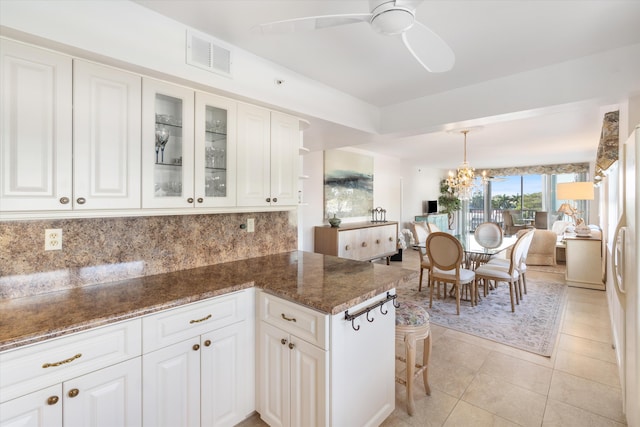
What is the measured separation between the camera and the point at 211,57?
1899 millimetres

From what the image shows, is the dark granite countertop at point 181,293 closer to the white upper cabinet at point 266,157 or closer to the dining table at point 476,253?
the white upper cabinet at point 266,157

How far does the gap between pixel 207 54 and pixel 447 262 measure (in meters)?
3.30

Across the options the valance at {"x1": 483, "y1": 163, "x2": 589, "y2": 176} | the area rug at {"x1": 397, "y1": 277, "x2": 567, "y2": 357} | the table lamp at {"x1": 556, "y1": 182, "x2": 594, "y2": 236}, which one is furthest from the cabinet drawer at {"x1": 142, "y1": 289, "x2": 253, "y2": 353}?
the valance at {"x1": 483, "y1": 163, "x2": 589, "y2": 176}

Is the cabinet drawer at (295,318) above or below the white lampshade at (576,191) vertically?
below

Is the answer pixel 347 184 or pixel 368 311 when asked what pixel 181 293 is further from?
pixel 347 184

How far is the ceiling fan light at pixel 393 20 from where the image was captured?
129 cm

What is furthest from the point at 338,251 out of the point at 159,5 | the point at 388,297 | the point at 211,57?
the point at 159,5

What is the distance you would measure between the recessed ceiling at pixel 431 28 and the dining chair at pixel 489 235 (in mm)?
2467

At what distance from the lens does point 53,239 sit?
63.6 inches

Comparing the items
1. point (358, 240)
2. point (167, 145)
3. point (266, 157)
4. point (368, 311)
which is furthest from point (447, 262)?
point (167, 145)

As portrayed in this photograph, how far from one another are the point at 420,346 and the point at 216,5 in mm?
3140

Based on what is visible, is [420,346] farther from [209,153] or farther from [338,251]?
[209,153]

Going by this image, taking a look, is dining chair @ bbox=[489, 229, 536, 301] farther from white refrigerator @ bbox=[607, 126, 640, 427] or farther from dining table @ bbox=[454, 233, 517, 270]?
white refrigerator @ bbox=[607, 126, 640, 427]

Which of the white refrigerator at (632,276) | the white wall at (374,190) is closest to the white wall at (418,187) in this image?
the white wall at (374,190)
